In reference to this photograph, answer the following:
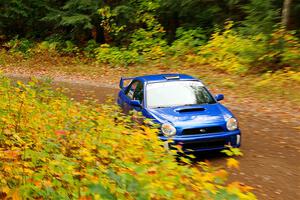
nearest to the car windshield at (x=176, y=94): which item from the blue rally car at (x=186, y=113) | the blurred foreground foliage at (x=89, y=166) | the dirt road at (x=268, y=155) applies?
the blue rally car at (x=186, y=113)

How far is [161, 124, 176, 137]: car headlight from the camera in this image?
7043 mm

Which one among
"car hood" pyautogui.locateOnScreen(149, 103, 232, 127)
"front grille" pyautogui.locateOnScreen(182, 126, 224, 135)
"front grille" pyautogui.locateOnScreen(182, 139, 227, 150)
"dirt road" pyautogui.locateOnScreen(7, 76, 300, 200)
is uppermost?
"car hood" pyautogui.locateOnScreen(149, 103, 232, 127)

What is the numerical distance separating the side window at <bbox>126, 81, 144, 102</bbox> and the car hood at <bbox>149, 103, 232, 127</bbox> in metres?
0.95

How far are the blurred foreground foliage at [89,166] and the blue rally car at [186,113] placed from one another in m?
1.34

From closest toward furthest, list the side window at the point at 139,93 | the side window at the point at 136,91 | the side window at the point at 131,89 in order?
1. the side window at the point at 139,93
2. the side window at the point at 136,91
3. the side window at the point at 131,89

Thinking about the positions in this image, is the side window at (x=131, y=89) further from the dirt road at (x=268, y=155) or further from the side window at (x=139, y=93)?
the dirt road at (x=268, y=155)

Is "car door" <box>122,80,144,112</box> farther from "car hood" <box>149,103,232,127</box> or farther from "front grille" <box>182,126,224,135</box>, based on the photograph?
"front grille" <box>182,126,224,135</box>

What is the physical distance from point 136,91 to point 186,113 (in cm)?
199

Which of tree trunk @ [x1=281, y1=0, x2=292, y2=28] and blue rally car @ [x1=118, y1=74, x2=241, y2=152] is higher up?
tree trunk @ [x1=281, y1=0, x2=292, y2=28]

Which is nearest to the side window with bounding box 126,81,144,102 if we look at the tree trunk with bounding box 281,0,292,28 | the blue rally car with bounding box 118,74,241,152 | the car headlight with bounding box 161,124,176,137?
the blue rally car with bounding box 118,74,241,152

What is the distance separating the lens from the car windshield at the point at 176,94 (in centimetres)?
809

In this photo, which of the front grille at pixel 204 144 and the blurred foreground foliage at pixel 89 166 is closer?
the blurred foreground foliage at pixel 89 166

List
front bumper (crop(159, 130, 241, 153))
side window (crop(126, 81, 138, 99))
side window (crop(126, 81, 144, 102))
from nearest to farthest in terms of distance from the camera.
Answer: front bumper (crop(159, 130, 241, 153)), side window (crop(126, 81, 144, 102)), side window (crop(126, 81, 138, 99))

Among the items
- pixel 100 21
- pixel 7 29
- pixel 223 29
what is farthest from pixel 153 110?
pixel 7 29
